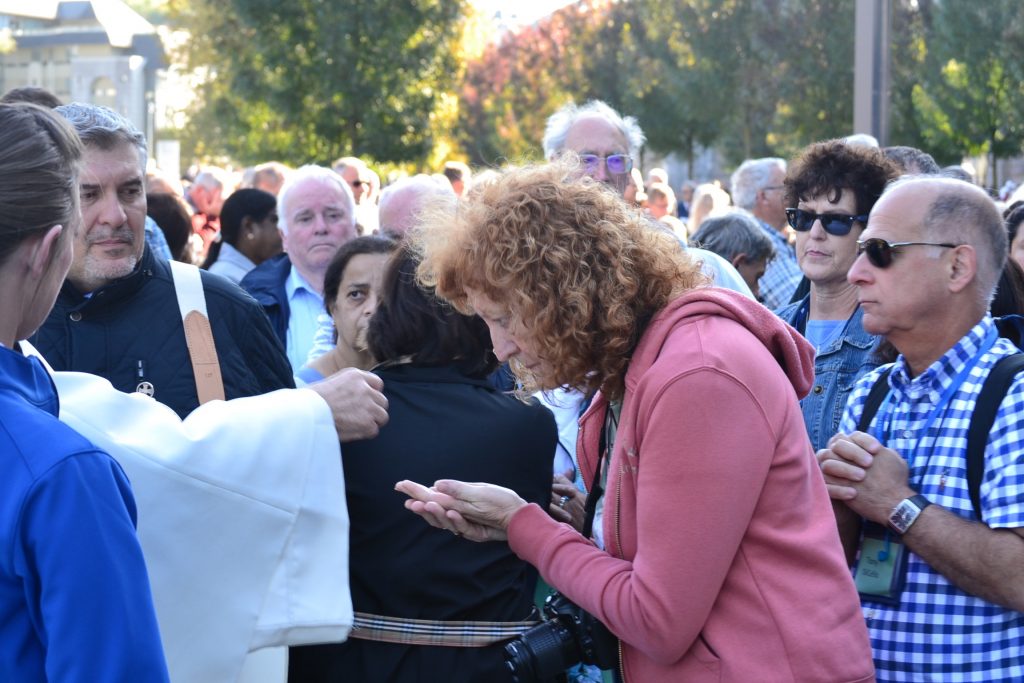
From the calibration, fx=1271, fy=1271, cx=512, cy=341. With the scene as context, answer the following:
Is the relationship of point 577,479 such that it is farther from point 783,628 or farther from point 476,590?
point 783,628

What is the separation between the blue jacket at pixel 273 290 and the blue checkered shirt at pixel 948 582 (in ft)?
13.2

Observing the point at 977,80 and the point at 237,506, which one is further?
the point at 977,80

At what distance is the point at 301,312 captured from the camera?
6617 millimetres

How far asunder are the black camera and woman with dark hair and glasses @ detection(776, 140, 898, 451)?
186 cm

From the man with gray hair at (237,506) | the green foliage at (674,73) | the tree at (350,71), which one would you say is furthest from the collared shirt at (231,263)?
the tree at (350,71)

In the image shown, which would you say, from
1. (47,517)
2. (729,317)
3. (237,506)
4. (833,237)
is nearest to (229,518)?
(237,506)

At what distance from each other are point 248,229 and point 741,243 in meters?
3.15

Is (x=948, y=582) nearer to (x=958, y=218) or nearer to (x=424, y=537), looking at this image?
(x=958, y=218)

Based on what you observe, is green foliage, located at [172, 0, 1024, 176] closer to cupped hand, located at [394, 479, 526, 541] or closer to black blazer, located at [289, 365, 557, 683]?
black blazer, located at [289, 365, 557, 683]

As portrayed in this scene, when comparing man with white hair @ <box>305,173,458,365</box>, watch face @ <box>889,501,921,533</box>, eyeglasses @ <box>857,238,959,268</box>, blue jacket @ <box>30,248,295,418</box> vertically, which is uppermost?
man with white hair @ <box>305,173,458,365</box>

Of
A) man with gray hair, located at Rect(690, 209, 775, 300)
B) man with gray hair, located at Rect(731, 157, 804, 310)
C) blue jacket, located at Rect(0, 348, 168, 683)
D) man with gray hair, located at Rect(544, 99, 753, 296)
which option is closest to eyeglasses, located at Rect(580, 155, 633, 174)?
man with gray hair, located at Rect(544, 99, 753, 296)

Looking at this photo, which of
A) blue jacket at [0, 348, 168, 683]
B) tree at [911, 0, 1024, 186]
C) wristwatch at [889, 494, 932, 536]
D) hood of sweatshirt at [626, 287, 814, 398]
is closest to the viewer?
blue jacket at [0, 348, 168, 683]

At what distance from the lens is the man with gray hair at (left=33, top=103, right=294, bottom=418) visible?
144 inches

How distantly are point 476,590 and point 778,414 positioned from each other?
1313mm
